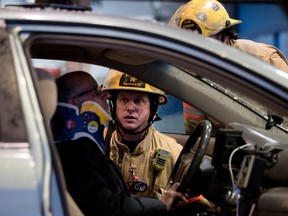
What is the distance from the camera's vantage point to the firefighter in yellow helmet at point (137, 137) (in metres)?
3.65

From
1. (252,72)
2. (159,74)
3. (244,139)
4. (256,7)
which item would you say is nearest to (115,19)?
(252,72)

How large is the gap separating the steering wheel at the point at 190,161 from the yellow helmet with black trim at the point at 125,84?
37cm

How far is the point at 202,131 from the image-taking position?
3240 mm

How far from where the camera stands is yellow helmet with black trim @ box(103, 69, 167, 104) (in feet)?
11.8

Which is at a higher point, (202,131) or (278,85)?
(278,85)

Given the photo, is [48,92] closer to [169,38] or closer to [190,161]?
[169,38]

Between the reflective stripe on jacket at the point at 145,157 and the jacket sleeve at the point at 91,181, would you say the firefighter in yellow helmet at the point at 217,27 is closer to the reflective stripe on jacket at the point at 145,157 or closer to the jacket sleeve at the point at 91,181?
the reflective stripe on jacket at the point at 145,157

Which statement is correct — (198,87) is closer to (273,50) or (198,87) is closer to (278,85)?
(278,85)

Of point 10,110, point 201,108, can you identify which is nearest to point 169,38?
point 10,110

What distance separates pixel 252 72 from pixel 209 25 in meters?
2.87

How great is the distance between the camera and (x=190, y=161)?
129 inches

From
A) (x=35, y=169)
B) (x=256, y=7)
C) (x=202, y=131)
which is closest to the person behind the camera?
(x=35, y=169)

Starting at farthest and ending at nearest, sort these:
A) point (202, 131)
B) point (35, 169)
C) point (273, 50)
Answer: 1. point (273, 50)
2. point (202, 131)
3. point (35, 169)

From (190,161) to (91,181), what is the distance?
32.4 inches
